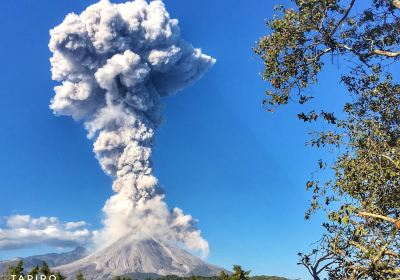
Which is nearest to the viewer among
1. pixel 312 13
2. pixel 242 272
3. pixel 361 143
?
pixel 361 143

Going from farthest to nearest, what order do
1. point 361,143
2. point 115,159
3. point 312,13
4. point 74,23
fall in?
point 115,159 → point 74,23 → point 312,13 → point 361,143

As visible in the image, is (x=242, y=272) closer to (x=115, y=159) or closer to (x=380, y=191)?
(x=380, y=191)

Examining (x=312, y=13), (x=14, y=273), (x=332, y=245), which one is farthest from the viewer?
(x=14, y=273)

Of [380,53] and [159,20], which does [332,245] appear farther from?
[159,20]

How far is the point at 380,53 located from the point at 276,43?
356 cm

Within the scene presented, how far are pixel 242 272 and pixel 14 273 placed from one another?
984 inches

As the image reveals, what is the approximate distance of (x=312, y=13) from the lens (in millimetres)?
13641

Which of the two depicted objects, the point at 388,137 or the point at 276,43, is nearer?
the point at 388,137

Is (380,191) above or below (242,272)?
below

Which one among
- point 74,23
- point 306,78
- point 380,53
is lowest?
point 380,53

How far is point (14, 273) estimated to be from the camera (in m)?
41.6

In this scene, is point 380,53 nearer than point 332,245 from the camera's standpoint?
No

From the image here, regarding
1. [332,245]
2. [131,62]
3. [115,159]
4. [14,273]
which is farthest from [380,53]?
[115,159]

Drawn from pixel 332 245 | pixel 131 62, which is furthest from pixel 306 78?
pixel 131 62
